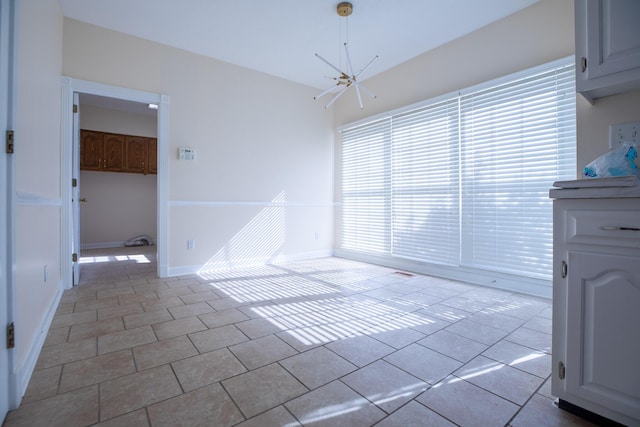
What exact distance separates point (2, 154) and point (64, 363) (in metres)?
1.18

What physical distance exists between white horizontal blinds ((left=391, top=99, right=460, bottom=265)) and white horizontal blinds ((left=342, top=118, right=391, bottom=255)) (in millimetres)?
174

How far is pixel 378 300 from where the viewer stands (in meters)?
2.86

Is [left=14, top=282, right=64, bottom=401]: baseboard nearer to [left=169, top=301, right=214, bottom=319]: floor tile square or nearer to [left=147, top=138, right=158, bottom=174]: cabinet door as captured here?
[left=169, top=301, right=214, bottom=319]: floor tile square

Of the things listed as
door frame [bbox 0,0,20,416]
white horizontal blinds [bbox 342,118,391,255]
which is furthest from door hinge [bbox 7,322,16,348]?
white horizontal blinds [bbox 342,118,391,255]

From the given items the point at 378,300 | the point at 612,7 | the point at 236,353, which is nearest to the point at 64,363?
the point at 236,353

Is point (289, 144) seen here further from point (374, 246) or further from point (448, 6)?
point (448, 6)

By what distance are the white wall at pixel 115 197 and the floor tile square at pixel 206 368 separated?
228 inches

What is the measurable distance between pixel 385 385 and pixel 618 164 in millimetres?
1415

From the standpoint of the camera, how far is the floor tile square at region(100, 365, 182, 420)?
133 centimetres

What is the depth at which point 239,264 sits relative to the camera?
434cm

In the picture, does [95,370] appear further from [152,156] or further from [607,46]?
[152,156]

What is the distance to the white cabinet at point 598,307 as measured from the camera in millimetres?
1113

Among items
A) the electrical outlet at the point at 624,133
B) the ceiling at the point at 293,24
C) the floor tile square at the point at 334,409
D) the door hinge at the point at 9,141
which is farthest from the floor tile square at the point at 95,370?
the ceiling at the point at 293,24

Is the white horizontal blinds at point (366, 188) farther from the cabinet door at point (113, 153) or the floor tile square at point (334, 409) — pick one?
the cabinet door at point (113, 153)
